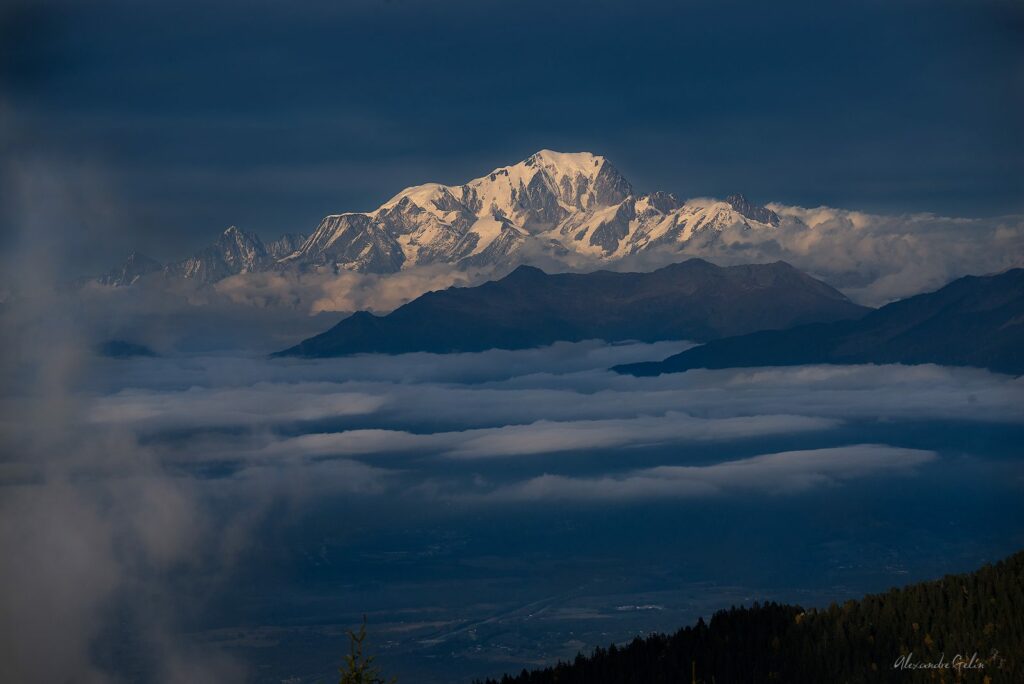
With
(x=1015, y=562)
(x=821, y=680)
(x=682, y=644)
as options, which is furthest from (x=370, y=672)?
(x=1015, y=562)

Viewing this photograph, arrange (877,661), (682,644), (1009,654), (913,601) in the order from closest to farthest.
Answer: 1. (1009,654)
2. (877,661)
3. (913,601)
4. (682,644)

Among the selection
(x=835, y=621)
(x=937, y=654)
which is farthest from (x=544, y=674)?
(x=937, y=654)

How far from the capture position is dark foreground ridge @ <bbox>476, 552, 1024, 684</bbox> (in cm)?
7919

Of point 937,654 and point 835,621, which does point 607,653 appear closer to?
Result: point 835,621

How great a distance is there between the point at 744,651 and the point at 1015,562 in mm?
18255

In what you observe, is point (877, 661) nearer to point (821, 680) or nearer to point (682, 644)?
point (821, 680)

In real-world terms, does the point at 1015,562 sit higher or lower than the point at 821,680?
higher

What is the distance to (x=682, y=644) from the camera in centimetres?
9862

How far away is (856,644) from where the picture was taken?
8769cm

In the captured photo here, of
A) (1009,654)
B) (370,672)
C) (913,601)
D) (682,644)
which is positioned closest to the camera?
(370,672)

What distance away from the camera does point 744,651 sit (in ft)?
308

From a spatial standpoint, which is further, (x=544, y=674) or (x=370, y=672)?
(x=544, y=674)

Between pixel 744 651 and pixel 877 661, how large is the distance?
11.9m

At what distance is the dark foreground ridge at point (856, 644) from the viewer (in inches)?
3118
